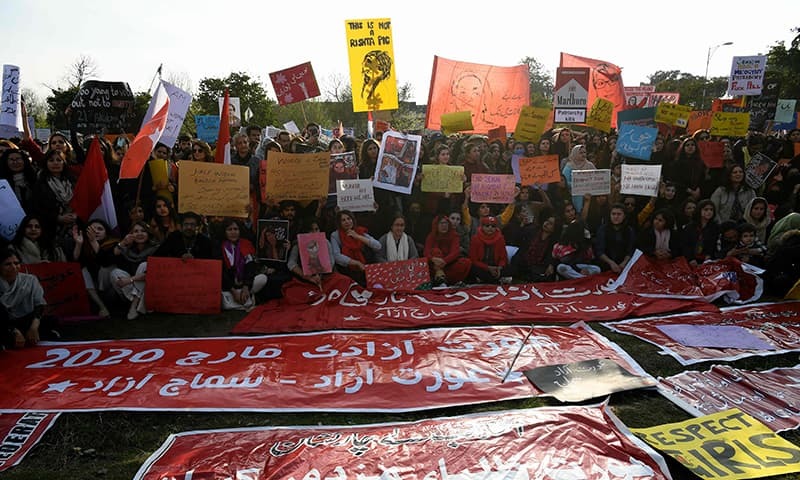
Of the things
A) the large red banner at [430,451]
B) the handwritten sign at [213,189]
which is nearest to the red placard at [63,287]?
the handwritten sign at [213,189]

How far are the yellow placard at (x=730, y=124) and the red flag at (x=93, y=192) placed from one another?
31.7ft

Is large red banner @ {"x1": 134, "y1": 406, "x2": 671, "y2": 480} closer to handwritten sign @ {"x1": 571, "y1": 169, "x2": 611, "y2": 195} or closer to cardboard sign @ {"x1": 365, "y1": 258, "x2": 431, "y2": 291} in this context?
cardboard sign @ {"x1": 365, "y1": 258, "x2": 431, "y2": 291}

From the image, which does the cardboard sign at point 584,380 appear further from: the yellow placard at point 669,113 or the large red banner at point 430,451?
the yellow placard at point 669,113

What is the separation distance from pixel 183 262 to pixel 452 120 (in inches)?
187

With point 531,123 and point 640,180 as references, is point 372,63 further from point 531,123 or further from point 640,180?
point 640,180

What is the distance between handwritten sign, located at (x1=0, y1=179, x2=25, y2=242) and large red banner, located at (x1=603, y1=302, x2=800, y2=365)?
5965 mm

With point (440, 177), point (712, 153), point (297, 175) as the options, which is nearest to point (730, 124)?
point (712, 153)

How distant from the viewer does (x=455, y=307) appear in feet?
18.6

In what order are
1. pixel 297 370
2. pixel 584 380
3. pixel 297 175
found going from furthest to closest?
1. pixel 297 175
2. pixel 297 370
3. pixel 584 380

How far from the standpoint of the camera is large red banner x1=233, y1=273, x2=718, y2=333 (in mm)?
5246

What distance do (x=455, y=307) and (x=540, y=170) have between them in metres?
2.60

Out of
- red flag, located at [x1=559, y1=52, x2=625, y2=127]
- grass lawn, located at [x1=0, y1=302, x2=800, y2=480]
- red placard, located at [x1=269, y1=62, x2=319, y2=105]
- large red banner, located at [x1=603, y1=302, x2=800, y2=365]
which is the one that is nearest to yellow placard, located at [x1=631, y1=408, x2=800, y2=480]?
grass lawn, located at [x1=0, y1=302, x2=800, y2=480]

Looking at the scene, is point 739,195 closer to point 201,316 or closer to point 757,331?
point 757,331

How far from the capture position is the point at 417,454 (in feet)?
9.23
